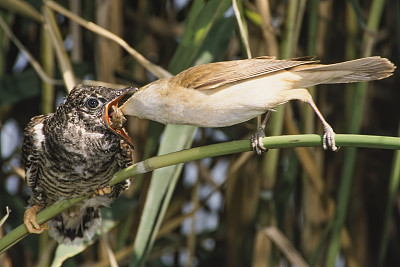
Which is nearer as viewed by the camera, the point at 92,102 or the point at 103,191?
the point at 92,102

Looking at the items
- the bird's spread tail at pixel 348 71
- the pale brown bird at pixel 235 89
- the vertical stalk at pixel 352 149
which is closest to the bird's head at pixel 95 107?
the pale brown bird at pixel 235 89

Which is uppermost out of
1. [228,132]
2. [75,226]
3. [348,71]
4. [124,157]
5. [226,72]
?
[228,132]

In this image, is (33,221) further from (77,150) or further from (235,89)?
(235,89)

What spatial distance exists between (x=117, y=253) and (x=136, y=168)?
2.89ft

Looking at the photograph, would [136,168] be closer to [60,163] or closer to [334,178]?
[60,163]

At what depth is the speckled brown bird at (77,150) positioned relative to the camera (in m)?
1.64

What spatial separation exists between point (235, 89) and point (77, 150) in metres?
0.48

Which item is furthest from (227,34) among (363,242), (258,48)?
(363,242)

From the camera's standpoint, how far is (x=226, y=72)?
4.82 feet

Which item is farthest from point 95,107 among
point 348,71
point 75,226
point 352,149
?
point 352,149

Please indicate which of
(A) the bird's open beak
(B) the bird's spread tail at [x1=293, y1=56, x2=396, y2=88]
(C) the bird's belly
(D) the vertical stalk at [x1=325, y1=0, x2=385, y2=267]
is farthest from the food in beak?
(D) the vertical stalk at [x1=325, y1=0, x2=385, y2=267]

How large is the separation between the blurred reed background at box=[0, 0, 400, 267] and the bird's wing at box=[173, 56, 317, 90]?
140mm

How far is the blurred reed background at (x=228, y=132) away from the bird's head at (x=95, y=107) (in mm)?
126

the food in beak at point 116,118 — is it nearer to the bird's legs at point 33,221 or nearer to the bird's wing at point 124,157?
the bird's wing at point 124,157
